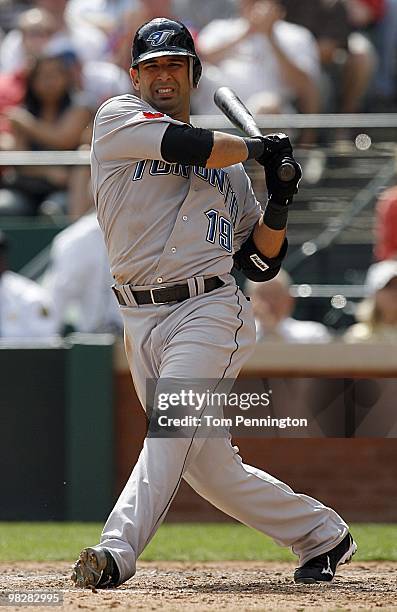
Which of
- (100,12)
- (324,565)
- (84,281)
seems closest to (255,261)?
(324,565)

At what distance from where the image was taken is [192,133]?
425cm

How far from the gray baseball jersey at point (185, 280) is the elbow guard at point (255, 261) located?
0.25m

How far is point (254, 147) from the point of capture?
14.4 ft

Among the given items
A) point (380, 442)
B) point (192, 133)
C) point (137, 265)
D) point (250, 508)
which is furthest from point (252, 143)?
point (380, 442)

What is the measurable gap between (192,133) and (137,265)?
517 millimetres

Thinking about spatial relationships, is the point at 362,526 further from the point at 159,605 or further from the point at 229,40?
the point at 229,40

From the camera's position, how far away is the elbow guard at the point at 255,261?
4.77 meters

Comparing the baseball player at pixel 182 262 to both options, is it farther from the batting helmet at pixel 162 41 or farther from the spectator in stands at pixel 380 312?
the spectator in stands at pixel 380 312

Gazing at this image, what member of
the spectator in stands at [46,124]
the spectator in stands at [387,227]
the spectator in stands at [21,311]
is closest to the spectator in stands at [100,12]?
the spectator in stands at [46,124]

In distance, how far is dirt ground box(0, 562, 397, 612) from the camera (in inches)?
151

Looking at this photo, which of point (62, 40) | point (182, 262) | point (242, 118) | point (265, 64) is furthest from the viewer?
point (62, 40)

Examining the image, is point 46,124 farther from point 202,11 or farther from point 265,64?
point 202,11

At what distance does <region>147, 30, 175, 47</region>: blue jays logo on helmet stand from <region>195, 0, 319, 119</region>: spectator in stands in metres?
5.05

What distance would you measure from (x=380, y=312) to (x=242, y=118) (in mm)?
3272
